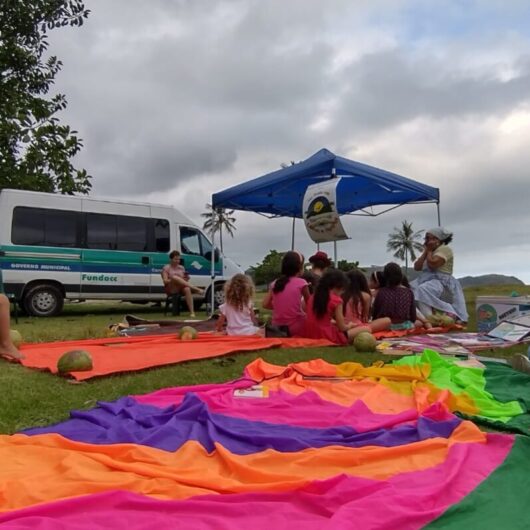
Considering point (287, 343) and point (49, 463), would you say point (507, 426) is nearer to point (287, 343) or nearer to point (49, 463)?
point (49, 463)

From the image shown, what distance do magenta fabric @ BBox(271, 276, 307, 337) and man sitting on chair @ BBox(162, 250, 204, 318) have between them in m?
4.90

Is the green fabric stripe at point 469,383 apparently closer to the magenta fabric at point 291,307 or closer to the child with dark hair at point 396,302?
the magenta fabric at point 291,307

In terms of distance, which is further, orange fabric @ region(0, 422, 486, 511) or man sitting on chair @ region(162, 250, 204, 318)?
man sitting on chair @ region(162, 250, 204, 318)

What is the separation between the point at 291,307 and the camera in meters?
7.52

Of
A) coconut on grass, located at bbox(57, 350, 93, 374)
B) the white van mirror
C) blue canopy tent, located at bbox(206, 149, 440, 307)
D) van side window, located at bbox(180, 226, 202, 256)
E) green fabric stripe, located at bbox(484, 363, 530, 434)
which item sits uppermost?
blue canopy tent, located at bbox(206, 149, 440, 307)

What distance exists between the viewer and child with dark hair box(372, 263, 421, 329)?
328 inches

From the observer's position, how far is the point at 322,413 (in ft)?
11.2

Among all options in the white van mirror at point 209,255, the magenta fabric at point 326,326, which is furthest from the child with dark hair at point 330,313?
the white van mirror at point 209,255

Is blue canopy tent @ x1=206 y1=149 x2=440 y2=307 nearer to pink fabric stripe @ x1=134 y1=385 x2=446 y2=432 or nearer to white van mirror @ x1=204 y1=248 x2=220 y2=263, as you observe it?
white van mirror @ x1=204 y1=248 x2=220 y2=263

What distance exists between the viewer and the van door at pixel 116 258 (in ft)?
41.1

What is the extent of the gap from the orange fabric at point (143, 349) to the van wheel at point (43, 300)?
549 cm

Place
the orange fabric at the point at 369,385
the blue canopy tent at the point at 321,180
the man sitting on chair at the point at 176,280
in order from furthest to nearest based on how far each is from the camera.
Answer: the man sitting on chair at the point at 176,280 → the blue canopy tent at the point at 321,180 → the orange fabric at the point at 369,385

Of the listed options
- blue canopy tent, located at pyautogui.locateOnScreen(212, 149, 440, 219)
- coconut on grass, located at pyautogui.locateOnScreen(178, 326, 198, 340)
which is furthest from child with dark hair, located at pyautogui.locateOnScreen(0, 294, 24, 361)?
blue canopy tent, located at pyautogui.locateOnScreen(212, 149, 440, 219)

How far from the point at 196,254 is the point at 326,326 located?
757cm
